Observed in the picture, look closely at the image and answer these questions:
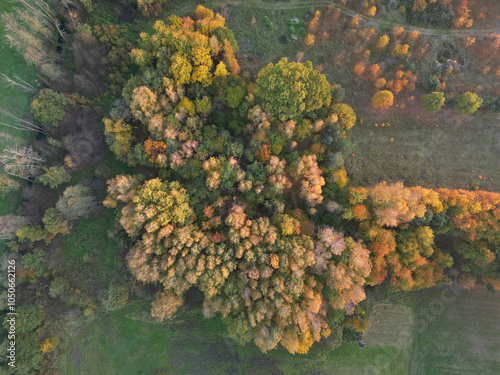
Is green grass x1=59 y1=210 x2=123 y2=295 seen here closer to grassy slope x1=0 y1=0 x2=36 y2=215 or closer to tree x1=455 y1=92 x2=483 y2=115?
grassy slope x1=0 y1=0 x2=36 y2=215

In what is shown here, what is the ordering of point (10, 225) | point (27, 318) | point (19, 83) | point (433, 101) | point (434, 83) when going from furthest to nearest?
point (19, 83), point (434, 83), point (433, 101), point (10, 225), point (27, 318)

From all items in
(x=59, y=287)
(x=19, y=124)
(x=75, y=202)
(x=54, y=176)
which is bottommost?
(x=59, y=287)

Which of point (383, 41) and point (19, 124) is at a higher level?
point (383, 41)

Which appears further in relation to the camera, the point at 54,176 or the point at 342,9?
the point at 342,9

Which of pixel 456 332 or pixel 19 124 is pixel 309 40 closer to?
pixel 19 124

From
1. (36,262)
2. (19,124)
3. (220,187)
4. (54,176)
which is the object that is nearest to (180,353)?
(36,262)

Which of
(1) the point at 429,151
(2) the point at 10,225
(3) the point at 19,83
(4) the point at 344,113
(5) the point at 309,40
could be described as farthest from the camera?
(1) the point at 429,151

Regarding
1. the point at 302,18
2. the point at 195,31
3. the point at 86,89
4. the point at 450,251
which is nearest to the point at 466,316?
the point at 450,251

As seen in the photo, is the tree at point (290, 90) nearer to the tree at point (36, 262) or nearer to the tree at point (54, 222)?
the tree at point (54, 222)
